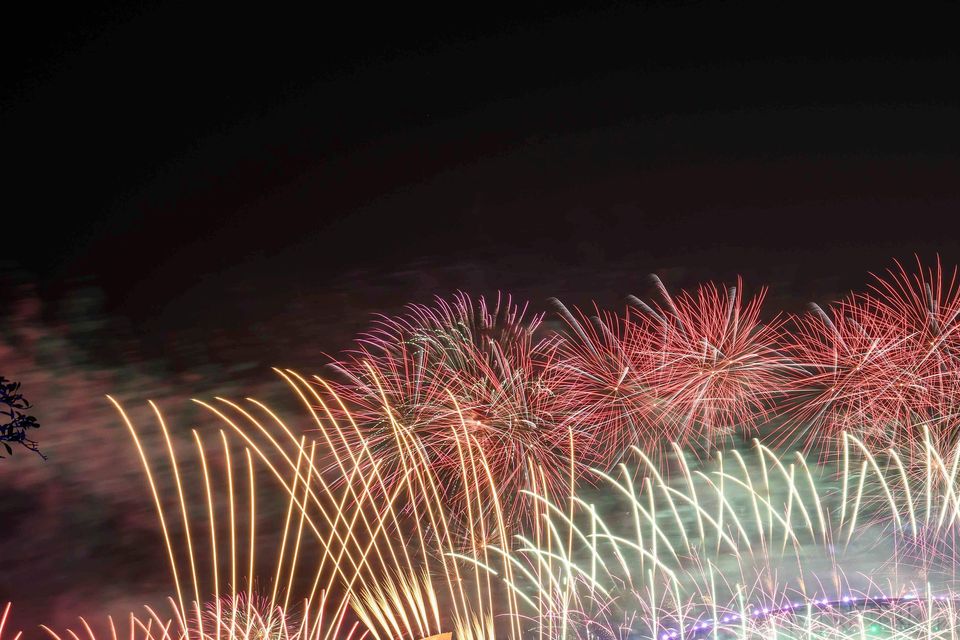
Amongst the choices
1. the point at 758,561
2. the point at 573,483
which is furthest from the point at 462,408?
the point at 758,561

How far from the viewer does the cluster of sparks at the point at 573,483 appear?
6176 mm

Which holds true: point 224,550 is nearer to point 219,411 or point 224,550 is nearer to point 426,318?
point 219,411

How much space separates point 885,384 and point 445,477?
13.0 ft

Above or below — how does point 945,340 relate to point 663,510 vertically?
above

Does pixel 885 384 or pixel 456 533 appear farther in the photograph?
pixel 456 533

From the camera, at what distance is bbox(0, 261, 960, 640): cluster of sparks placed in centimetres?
618

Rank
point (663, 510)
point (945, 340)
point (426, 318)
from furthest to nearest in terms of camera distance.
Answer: point (663, 510) < point (426, 318) < point (945, 340)

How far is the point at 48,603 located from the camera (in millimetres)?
6566

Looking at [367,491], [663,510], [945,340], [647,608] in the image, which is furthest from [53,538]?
[945,340]

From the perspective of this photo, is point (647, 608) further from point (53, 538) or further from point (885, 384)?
point (53, 538)

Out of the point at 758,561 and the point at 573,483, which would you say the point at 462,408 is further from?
the point at 758,561

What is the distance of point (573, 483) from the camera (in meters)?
6.35

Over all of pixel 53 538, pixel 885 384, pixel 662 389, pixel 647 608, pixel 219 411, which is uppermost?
pixel 885 384

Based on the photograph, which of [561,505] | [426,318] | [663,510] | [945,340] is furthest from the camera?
[663,510]
